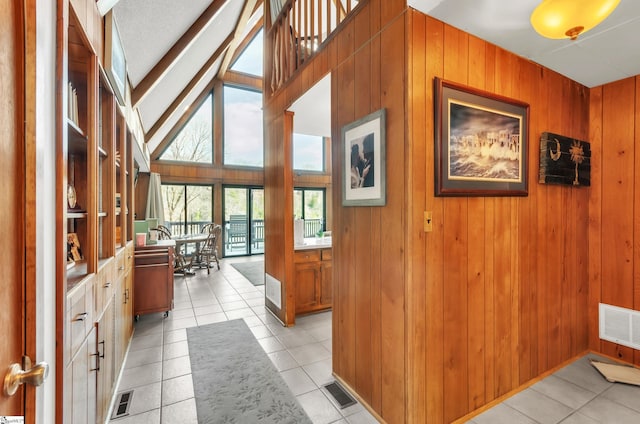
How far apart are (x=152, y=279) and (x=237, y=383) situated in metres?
1.88

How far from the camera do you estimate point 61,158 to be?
108 cm

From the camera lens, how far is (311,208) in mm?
9305

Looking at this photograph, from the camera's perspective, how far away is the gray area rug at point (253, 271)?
5.50 m

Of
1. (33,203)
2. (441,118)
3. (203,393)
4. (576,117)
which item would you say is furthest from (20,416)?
(576,117)

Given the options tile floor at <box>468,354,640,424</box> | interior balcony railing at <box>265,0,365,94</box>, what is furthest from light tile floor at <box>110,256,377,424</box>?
interior balcony railing at <box>265,0,365,94</box>

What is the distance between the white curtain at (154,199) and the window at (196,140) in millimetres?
776

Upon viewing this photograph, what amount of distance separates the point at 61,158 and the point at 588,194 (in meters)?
3.91

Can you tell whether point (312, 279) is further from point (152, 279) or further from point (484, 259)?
point (484, 259)

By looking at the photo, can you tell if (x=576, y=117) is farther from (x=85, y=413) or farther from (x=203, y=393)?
(x=85, y=413)

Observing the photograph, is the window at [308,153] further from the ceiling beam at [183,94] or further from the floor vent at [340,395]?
the floor vent at [340,395]

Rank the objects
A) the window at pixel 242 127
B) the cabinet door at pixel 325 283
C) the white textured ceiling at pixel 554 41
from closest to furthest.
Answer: the white textured ceiling at pixel 554 41 → the cabinet door at pixel 325 283 → the window at pixel 242 127

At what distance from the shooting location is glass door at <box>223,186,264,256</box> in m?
8.09

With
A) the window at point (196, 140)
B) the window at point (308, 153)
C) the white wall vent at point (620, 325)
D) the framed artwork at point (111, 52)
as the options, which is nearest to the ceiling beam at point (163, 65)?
the framed artwork at point (111, 52)

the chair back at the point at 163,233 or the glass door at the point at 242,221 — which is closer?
the chair back at the point at 163,233
